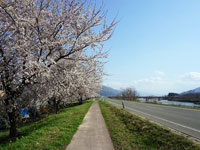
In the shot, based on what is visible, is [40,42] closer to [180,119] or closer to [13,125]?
[13,125]

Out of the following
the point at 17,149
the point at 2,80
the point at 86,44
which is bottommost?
the point at 17,149

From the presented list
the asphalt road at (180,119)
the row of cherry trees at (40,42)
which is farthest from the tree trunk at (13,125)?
the asphalt road at (180,119)

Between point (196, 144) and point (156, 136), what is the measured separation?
138 centimetres

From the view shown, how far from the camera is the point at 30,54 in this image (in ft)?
14.6

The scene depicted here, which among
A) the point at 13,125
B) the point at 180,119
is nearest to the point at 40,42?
the point at 13,125

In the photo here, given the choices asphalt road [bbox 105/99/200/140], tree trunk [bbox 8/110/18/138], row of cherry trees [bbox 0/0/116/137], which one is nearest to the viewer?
row of cherry trees [bbox 0/0/116/137]

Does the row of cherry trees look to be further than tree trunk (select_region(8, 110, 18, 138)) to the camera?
No

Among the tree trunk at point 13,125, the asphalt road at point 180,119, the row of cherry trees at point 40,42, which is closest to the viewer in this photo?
the row of cherry trees at point 40,42

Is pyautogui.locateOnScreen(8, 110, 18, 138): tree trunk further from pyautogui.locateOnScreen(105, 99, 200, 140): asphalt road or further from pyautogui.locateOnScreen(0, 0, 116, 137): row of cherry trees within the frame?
pyautogui.locateOnScreen(105, 99, 200, 140): asphalt road

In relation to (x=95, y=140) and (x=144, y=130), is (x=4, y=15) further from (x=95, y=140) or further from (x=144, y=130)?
(x=144, y=130)

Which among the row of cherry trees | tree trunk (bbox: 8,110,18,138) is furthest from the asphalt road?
tree trunk (bbox: 8,110,18,138)

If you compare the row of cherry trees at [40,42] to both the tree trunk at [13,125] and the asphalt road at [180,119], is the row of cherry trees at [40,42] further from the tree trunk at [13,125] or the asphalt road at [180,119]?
the asphalt road at [180,119]

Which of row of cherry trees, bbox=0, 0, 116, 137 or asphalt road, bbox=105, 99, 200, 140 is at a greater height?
row of cherry trees, bbox=0, 0, 116, 137

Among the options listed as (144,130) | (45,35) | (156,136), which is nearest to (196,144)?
(156,136)
